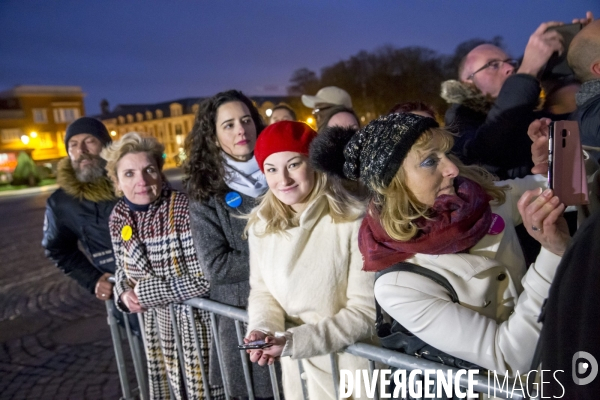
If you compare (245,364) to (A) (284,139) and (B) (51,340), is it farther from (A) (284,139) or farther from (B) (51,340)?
(B) (51,340)

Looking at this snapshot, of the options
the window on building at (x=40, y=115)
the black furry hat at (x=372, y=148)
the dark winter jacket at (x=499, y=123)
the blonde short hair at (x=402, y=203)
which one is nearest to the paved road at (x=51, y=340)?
the black furry hat at (x=372, y=148)

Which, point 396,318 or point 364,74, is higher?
point 364,74

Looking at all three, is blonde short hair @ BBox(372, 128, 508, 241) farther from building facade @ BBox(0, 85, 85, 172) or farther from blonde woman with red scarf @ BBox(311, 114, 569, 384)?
building facade @ BBox(0, 85, 85, 172)

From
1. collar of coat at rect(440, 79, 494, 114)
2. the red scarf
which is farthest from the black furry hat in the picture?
collar of coat at rect(440, 79, 494, 114)

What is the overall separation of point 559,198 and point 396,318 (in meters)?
0.78

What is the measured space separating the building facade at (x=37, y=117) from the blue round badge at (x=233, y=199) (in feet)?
172

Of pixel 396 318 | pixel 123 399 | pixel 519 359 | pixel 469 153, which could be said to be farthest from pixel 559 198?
pixel 123 399

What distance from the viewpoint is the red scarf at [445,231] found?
1650mm

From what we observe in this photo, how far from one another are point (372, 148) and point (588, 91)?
41.5 inches

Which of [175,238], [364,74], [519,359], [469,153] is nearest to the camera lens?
[519,359]

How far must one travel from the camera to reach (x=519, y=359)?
155 centimetres

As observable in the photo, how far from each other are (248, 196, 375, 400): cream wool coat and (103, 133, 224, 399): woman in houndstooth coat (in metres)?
0.73

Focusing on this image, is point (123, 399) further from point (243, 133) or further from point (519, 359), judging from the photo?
point (519, 359)

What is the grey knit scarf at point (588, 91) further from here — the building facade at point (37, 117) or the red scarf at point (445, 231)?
the building facade at point (37, 117)
